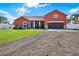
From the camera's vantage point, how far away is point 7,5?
324 inches

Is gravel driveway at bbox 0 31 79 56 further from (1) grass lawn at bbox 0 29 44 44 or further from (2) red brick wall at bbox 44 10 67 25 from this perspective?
(2) red brick wall at bbox 44 10 67 25

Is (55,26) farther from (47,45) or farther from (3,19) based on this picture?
(3,19)

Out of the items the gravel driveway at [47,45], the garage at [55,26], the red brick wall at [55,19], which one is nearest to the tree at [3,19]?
the gravel driveway at [47,45]

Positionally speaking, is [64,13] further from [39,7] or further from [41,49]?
[41,49]

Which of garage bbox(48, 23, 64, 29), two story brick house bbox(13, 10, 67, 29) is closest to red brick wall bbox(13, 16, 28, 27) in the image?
two story brick house bbox(13, 10, 67, 29)

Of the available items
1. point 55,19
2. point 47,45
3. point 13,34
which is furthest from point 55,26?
point 13,34

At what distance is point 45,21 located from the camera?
8930 millimetres

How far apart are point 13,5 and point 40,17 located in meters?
1.01

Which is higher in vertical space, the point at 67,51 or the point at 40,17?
the point at 40,17

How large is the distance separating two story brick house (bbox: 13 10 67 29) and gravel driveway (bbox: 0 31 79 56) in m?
0.27

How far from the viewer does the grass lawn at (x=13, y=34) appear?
8.50m

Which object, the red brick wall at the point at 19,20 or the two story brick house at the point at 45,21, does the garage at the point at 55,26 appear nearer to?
the two story brick house at the point at 45,21

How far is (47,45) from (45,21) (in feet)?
3.20

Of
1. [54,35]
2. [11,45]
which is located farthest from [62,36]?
[11,45]
